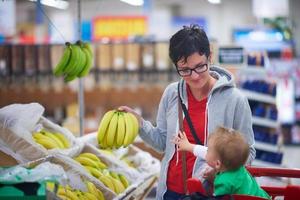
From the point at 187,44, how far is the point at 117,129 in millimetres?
997

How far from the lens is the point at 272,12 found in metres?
14.0

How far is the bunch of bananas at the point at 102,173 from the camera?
4.70 metres

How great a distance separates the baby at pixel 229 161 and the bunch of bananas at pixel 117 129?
1.00 meters

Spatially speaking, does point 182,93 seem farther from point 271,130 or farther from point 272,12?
point 272,12

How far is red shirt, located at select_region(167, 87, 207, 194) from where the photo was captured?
3469mm

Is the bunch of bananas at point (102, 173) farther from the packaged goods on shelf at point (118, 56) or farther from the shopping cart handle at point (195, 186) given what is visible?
the packaged goods on shelf at point (118, 56)

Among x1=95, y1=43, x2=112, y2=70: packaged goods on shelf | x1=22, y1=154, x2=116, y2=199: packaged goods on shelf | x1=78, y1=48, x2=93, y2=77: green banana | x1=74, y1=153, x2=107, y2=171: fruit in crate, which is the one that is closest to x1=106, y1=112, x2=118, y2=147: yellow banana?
x1=22, y1=154, x2=116, y2=199: packaged goods on shelf

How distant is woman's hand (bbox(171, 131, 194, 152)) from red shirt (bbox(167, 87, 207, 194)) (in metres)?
0.10

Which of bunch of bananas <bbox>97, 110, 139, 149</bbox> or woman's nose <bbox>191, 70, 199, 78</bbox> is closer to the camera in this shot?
woman's nose <bbox>191, 70, 199, 78</bbox>

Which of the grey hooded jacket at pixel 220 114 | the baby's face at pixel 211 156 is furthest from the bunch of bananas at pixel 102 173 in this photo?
the baby's face at pixel 211 156

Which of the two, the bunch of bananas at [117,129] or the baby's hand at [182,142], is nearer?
the baby's hand at [182,142]

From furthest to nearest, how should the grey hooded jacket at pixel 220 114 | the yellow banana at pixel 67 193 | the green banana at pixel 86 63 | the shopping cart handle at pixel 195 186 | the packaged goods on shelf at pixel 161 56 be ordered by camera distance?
the packaged goods on shelf at pixel 161 56
the green banana at pixel 86 63
the yellow banana at pixel 67 193
the grey hooded jacket at pixel 220 114
the shopping cart handle at pixel 195 186

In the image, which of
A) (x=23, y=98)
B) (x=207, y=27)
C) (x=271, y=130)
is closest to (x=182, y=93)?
(x=271, y=130)

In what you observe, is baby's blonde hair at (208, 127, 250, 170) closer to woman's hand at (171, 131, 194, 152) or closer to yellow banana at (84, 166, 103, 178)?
woman's hand at (171, 131, 194, 152)
